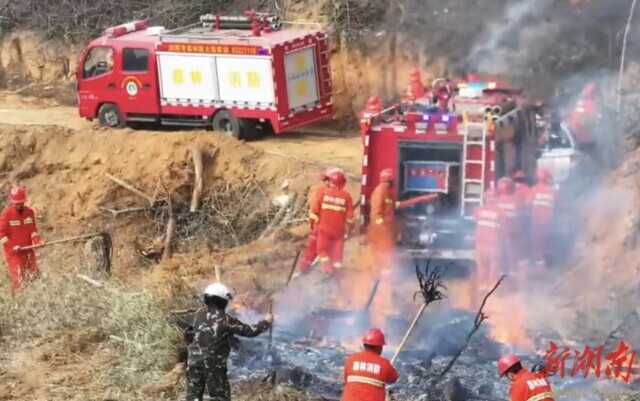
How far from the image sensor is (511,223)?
46.6ft

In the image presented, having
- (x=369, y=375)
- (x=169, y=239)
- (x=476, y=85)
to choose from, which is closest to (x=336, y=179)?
(x=476, y=85)

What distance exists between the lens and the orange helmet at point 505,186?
14078 millimetres

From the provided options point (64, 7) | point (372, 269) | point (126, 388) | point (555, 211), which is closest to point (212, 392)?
point (126, 388)

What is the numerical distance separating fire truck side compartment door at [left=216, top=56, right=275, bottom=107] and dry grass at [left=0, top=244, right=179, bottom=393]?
26.1ft

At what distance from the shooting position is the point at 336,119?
78.1ft

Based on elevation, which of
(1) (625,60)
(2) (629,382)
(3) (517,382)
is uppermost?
(1) (625,60)

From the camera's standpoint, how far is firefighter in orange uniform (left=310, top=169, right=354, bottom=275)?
14641 mm

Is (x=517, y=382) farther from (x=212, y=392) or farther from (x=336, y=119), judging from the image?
(x=336, y=119)

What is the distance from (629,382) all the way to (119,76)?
1410cm

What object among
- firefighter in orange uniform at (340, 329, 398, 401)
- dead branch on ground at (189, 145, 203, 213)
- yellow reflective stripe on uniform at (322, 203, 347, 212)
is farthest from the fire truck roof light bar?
firefighter in orange uniform at (340, 329, 398, 401)

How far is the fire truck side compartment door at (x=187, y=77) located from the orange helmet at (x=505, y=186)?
852cm

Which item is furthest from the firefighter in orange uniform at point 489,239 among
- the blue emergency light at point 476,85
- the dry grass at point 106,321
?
the dry grass at point 106,321

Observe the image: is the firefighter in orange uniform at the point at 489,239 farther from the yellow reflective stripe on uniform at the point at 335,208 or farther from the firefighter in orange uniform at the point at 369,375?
the firefighter in orange uniform at the point at 369,375

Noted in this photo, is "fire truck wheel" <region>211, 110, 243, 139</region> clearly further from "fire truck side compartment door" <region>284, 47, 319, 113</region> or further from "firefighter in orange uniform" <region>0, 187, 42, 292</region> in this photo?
"firefighter in orange uniform" <region>0, 187, 42, 292</region>
